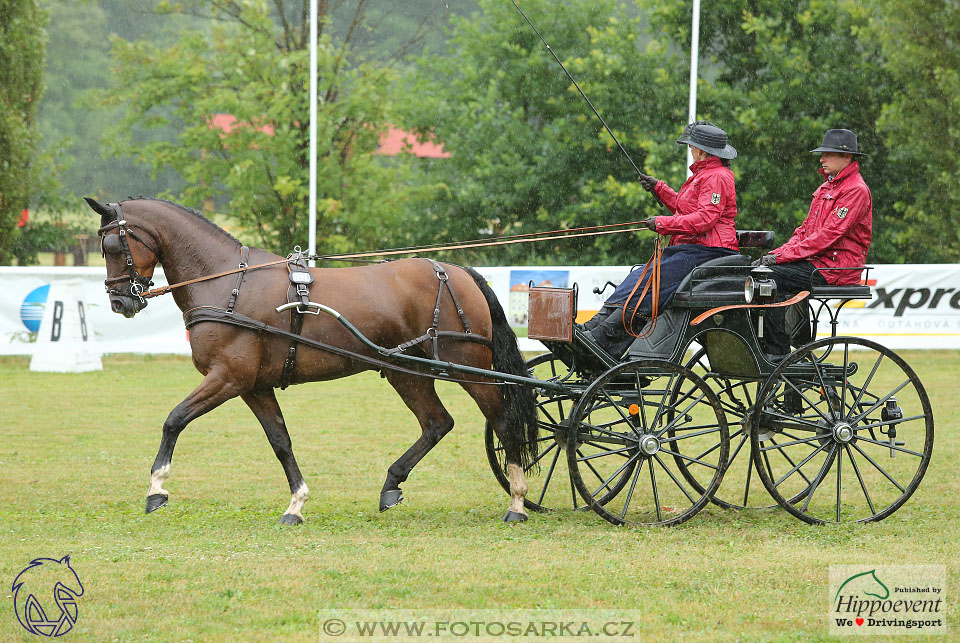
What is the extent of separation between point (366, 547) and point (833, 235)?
11.1 ft

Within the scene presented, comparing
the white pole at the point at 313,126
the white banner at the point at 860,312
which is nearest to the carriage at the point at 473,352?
the white banner at the point at 860,312

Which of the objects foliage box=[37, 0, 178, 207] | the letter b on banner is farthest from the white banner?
foliage box=[37, 0, 178, 207]

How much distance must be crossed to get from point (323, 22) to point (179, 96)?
3533mm

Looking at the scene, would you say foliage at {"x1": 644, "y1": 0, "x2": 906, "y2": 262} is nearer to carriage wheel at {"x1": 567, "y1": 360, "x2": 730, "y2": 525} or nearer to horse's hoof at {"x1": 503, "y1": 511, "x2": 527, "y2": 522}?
carriage wheel at {"x1": 567, "y1": 360, "x2": 730, "y2": 525}

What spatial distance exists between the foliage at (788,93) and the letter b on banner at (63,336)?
12.1 m

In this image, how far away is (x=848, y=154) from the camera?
6.62 metres

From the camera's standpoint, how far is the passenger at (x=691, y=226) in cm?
652

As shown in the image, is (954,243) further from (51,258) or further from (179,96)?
(51,258)

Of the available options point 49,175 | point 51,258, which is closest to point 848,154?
point 49,175

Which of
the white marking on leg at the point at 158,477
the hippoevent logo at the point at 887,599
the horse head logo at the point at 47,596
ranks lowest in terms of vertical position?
the horse head logo at the point at 47,596

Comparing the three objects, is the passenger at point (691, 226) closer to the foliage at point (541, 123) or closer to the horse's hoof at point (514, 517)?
the horse's hoof at point (514, 517)

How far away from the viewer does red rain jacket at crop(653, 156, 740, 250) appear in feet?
21.3

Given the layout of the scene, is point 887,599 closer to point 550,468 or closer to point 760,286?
point 760,286

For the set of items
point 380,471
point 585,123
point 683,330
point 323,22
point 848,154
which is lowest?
point 380,471
